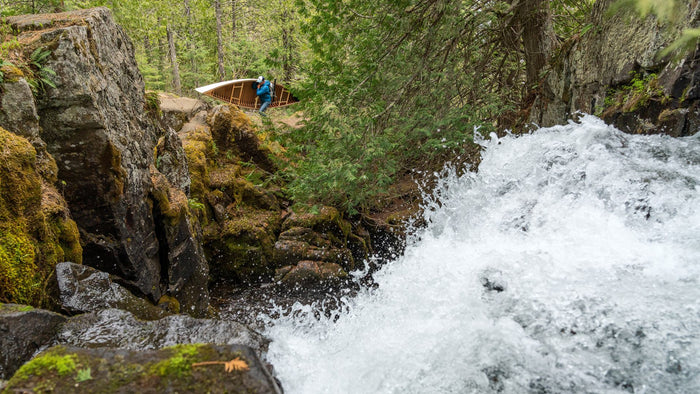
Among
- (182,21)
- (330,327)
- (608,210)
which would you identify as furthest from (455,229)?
(182,21)

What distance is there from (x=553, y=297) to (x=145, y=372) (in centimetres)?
327

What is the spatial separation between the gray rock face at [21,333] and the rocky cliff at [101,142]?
2183 mm

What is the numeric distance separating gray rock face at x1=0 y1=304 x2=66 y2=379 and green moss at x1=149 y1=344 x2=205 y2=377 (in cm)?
108

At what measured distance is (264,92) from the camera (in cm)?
1503

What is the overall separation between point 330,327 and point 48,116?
170 inches

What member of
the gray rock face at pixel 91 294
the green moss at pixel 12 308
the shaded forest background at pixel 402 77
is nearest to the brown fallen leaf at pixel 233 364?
the green moss at pixel 12 308

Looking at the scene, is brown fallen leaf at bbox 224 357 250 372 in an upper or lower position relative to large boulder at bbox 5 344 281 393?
upper

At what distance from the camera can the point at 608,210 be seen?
14.1 feet

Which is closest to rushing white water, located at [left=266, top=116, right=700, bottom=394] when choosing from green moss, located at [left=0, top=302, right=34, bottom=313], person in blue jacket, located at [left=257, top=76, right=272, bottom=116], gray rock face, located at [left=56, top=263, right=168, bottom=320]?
gray rock face, located at [left=56, top=263, right=168, bottom=320]

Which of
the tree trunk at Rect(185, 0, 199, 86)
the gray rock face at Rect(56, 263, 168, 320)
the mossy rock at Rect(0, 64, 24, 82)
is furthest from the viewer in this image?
the tree trunk at Rect(185, 0, 199, 86)

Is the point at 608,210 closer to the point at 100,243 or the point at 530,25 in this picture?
the point at 530,25

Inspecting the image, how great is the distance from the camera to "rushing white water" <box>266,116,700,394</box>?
2736mm

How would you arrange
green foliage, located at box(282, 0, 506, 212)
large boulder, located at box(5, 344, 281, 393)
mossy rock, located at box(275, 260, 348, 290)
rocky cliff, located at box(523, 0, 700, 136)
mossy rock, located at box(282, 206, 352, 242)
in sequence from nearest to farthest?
large boulder, located at box(5, 344, 281, 393)
rocky cliff, located at box(523, 0, 700, 136)
green foliage, located at box(282, 0, 506, 212)
mossy rock, located at box(275, 260, 348, 290)
mossy rock, located at box(282, 206, 352, 242)

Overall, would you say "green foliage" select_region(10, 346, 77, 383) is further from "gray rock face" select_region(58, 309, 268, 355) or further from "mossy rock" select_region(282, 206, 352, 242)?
"mossy rock" select_region(282, 206, 352, 242)
